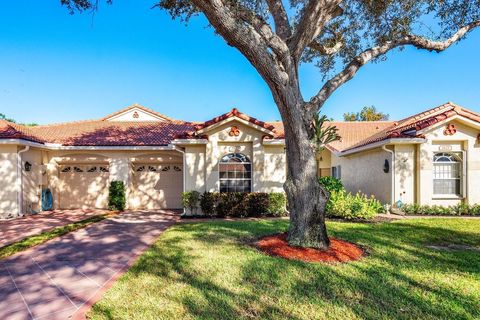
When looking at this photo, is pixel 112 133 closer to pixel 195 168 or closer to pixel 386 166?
pixel 195 168

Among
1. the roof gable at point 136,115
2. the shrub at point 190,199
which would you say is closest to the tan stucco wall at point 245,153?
the shrub at point 190,199

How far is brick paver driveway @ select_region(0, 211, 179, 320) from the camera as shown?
14.9ft

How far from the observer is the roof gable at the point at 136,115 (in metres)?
20.9

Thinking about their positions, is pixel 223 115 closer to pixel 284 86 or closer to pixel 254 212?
pixel 254 212

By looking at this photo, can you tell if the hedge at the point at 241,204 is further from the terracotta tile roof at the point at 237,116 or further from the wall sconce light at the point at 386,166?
the wall sconce light at the point at 386,166

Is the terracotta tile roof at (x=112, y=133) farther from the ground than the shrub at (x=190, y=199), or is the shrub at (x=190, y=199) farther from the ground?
the terracotta tile roof at (x=112, y=133)

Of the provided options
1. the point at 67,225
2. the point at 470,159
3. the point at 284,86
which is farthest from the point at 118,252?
the point at 470,159

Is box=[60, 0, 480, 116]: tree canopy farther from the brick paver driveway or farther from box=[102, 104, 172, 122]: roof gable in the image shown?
box=[102, 104, 172, 122]: roof gable

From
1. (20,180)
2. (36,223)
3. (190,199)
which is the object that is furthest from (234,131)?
(20,180)

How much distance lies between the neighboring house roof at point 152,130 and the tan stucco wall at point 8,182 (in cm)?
87

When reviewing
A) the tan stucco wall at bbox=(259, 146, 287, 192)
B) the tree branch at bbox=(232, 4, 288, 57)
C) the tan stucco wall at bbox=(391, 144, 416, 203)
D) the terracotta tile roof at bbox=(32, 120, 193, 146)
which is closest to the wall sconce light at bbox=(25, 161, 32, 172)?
the terracotta tile roof at bbox=(32, 120, 193, 146)

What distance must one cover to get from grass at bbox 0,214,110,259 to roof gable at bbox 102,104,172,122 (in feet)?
33.3

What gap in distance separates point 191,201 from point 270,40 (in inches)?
337

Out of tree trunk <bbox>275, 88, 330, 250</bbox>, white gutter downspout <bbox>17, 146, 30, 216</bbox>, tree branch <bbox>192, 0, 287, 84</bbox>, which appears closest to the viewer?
tree branch <bbox>192, 0, 287, 84</bbox>
